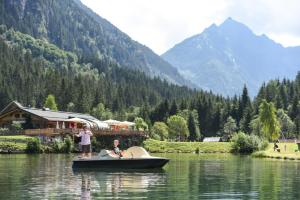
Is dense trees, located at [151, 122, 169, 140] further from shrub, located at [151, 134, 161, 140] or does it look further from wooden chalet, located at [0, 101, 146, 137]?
wooden chalet, located at [0, 101, 146, 137]

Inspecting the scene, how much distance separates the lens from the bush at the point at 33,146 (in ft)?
299

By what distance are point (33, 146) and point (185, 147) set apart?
121 ft

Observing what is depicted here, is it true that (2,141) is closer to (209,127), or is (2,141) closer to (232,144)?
(232,144)

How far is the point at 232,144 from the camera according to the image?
380ft

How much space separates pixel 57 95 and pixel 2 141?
10147cm

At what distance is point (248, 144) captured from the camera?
4328 inches

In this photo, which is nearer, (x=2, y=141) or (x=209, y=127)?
(x=2, y=141)

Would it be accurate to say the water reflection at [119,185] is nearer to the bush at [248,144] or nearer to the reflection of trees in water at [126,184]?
the reflection of trees in water at [126,184]

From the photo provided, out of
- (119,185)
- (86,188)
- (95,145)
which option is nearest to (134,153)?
(119,185)

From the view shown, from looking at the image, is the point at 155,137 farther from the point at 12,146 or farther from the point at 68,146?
the point at 12,146

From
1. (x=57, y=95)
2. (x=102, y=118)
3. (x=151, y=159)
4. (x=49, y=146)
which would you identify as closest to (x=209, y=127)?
(x=102, y=118)

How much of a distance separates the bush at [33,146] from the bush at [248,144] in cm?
4176

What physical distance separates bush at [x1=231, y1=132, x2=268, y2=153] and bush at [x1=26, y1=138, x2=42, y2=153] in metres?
41.8

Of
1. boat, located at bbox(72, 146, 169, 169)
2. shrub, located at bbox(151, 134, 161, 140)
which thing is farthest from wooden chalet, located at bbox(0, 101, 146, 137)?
boat, located at bbox(72, 146, 169, 169)
